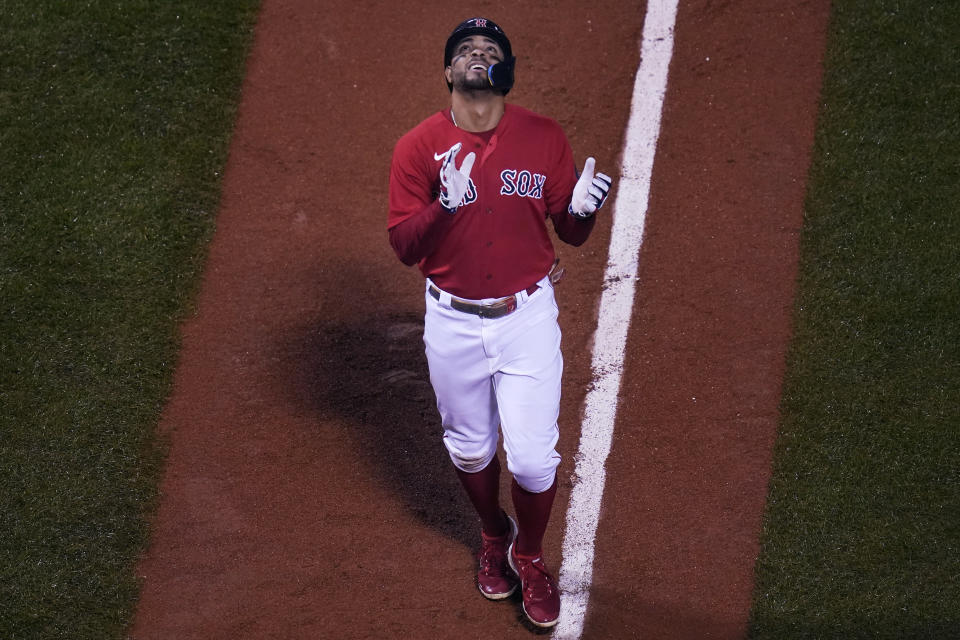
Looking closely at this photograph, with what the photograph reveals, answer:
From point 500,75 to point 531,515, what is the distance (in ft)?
6.31

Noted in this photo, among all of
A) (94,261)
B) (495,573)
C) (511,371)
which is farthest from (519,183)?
(94,261)

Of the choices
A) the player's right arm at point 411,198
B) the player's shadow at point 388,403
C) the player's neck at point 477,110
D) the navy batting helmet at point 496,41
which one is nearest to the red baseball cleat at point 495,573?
the player's shadow at point 388,403

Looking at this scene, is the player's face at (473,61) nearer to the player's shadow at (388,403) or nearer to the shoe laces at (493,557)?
the player's shadow at (388,403)

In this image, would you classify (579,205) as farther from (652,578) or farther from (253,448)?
(253,448)

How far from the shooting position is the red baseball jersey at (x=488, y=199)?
14.0 feet

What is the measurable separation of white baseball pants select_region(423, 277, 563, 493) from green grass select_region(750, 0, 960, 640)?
148 centimetres

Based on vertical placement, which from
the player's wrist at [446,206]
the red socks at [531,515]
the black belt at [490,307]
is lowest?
the red socks at [531,515]

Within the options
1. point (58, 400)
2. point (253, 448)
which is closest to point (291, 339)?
point (253, 448)

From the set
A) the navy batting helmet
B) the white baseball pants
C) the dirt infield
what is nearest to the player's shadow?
the dirt infield

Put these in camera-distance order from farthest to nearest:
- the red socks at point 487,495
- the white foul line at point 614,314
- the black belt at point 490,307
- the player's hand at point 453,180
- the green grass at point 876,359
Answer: the white foul line at point 614,314 → the green grass at point 876,359 → the red socks at point 487,495 → the black belt at point 490,307 → the player's hand at point 453,180

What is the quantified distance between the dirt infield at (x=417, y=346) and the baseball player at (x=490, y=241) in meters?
0.82

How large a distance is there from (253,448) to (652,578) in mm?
2113

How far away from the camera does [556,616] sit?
194 inches

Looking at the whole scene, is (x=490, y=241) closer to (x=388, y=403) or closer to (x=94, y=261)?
(x=388, y=403)
